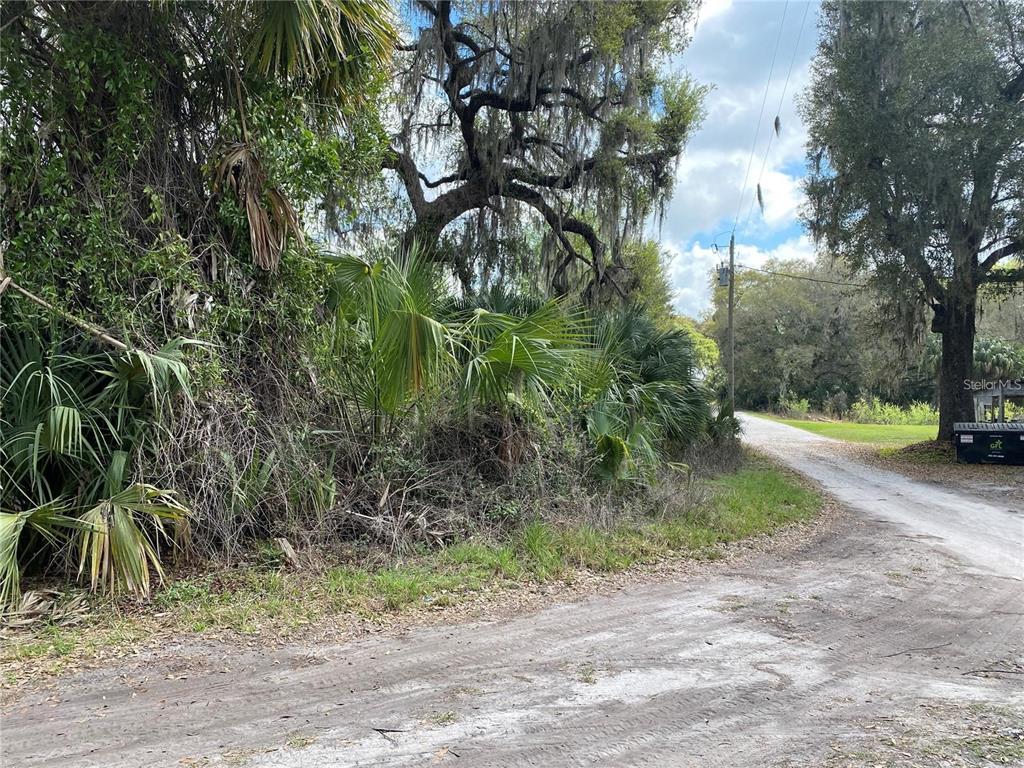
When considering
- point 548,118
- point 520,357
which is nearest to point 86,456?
point 520,357

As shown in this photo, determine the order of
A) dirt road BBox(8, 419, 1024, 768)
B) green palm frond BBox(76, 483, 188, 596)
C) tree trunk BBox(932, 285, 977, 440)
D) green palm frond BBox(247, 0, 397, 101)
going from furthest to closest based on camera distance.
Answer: tree trunk BBox(932, 285, 977, 440) < green palm frond BBox(247, 0, 397, 101) < green palm frond BBox(76, 483, 188, 596) < dirt road BBox(8, 419, 1024, 768)

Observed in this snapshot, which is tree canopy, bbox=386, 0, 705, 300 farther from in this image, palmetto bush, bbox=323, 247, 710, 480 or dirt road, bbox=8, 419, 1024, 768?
dirt road, bbox=8, 419, 1024, 768

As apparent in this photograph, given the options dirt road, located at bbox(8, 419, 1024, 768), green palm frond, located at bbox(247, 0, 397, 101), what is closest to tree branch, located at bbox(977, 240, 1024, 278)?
dirt road, located at bbox(8, 419, 1024, 768)

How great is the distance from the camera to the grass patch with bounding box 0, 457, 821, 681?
436cm

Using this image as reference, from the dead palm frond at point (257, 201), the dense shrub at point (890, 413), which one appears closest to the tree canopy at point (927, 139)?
the dead palm frond at point (257, 201)

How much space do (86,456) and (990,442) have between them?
1801cm

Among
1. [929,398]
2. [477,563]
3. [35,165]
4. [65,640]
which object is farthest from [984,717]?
[929,398]

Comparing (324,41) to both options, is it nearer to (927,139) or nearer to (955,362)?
(927,139)

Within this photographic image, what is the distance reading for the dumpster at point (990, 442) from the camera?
1523 centimetres

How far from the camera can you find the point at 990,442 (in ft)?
51.1

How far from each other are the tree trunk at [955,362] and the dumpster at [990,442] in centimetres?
176

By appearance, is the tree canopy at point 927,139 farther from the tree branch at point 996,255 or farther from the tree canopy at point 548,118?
the tree canopy at point 548,118

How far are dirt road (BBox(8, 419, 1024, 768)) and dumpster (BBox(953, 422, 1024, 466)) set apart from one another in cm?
1172

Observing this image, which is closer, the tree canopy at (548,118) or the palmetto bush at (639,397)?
the palmetto bush at (639,397)
